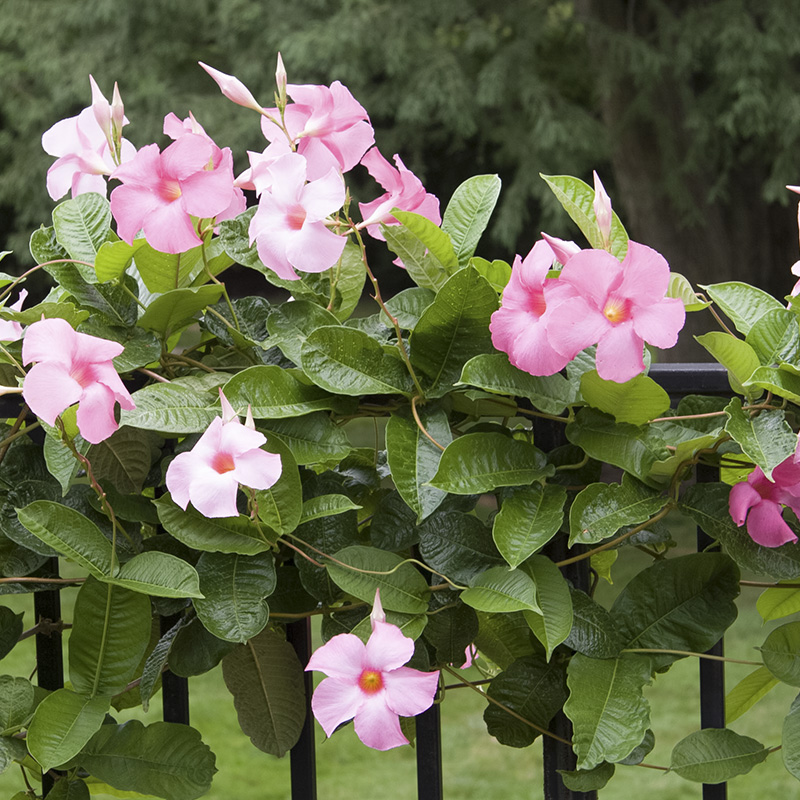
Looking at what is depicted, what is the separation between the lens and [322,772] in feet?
10.0

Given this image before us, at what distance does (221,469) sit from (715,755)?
1.50ft

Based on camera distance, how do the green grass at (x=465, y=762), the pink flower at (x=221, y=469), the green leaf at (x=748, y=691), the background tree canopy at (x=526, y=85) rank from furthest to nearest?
the background tree canopy at (x=526, y=85), the green grass at (x=465, y=762), the green leaf at (x=748, y=691), the pink flower at (x=221, y=469)

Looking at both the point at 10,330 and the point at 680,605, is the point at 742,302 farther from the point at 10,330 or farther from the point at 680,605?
the point at 10,330

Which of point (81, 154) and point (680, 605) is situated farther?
point (81, 154)

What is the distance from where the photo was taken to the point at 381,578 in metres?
0.74

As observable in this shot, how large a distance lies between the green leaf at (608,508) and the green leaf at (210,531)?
0.23 m

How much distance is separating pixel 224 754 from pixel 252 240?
9.06 feet

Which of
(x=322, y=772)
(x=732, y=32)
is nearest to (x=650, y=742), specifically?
(x=322, y=772)

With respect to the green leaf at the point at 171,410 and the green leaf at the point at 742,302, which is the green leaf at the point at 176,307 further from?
the green leaf at the point at 742,302

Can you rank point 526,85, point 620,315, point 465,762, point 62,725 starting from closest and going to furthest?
1. point 620,315
2. point 62,725
3. point 465,762
4. point 526,85

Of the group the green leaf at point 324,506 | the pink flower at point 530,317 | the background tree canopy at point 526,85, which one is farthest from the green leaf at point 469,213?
the background tree canopy at point 526,85

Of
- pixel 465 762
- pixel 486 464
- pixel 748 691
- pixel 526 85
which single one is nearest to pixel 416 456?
pixel 486 464

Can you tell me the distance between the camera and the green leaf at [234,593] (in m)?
0.71

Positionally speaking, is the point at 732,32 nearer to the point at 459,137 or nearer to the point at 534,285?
the point at 459,137
